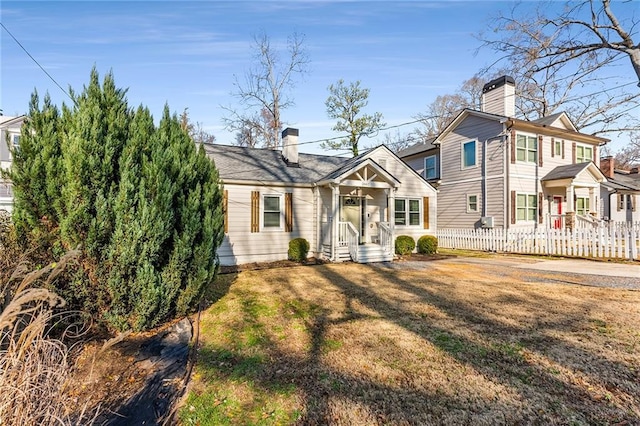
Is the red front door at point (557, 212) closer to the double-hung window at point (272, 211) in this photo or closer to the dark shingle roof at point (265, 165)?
the dark shingle roof at point (265, 165)

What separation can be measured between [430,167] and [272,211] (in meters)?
12.4

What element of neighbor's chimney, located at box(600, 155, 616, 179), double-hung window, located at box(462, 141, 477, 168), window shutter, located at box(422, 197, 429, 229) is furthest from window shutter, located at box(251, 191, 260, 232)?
neighbor's chimney, located at box(600, 155, 616, 179)

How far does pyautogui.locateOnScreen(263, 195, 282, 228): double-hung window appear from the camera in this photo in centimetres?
1116

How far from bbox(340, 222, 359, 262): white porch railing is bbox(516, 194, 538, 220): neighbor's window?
900 cm

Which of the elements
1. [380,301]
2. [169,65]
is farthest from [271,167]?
[380,301]

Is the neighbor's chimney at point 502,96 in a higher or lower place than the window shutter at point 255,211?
higher

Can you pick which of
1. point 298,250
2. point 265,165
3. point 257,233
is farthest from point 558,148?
point 257,233

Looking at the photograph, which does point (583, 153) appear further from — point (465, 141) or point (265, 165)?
point (265, 165)

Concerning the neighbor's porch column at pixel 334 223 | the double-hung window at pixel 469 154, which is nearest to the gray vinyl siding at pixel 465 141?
the double-hung window at pixel 469 154

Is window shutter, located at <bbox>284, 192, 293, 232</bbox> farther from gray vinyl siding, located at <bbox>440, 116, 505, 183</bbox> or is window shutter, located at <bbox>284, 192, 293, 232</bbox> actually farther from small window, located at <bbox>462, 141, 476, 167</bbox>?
small window, located at <bbox>462, 141, 476, 167</bbox>

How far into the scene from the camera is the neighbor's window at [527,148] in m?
14.9

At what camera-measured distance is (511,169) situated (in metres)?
14.6

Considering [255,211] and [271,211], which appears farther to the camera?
[271,211]

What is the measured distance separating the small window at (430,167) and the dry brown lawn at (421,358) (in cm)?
1339
